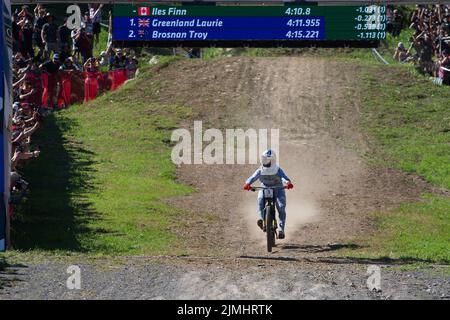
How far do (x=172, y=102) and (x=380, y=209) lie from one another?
1338 centimetres

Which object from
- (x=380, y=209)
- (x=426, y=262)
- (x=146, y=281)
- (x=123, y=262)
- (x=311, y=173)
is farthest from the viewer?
(x=311, y=173)

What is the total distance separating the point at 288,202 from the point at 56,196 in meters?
5.95

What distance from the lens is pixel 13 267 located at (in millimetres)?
16797

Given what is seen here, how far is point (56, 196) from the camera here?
85.1 ft

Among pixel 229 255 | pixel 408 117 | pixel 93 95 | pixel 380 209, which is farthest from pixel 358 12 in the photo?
pixel 93 95

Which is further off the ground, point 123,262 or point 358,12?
point 358,12

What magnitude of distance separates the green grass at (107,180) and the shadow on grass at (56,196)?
2 centimetres

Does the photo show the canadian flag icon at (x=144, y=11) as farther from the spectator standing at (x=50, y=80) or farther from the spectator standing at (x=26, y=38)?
the spectator standing at (x=50, y=80)

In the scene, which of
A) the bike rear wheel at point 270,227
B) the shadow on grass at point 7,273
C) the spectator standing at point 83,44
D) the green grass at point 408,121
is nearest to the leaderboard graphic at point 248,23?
the bike rear wheel at point 270,227

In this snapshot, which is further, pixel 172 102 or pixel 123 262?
pixel 172 102

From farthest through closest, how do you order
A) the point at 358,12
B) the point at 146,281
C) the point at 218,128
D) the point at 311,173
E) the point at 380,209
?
1. the point at 218,128
2. the point at 311,173
3. the point at 380,209
4. the point at 358,12
5. the point at 146,281

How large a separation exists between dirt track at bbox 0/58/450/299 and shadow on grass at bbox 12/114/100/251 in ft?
8.04

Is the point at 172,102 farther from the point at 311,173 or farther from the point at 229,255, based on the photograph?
the point at 229,255

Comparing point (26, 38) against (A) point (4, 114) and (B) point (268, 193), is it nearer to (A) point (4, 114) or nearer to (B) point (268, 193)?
(A) point (4, 114)
